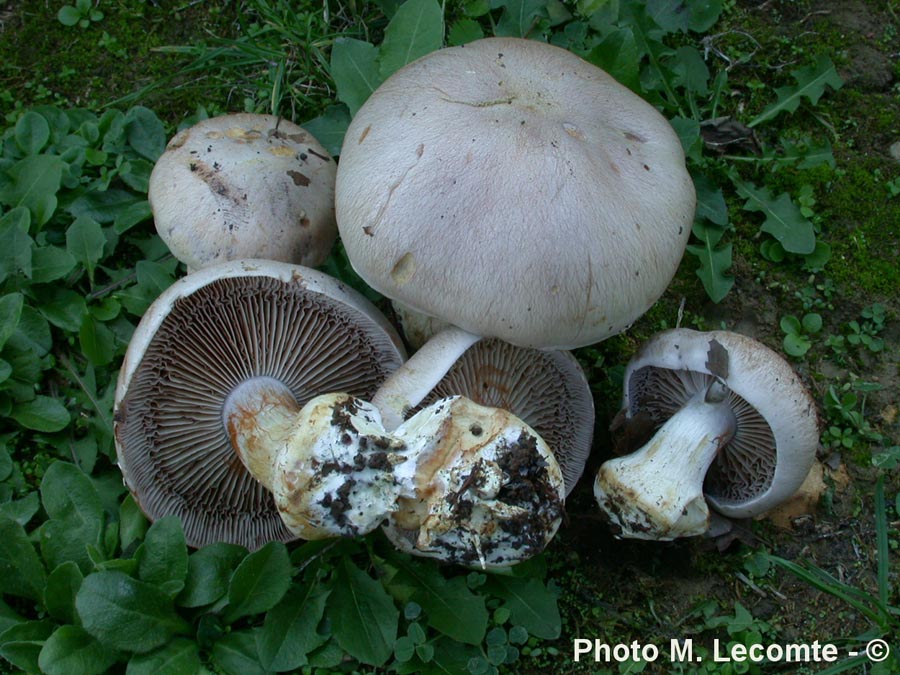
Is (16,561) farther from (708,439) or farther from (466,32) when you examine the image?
(466,32)

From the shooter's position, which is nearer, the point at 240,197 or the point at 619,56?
the point at 240,197

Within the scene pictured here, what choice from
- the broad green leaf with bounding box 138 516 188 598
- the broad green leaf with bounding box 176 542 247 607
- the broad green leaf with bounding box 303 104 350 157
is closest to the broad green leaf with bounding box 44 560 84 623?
the broad green leaf with bounding box 138 516 188 598

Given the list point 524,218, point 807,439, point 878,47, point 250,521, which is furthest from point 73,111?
point 878,47

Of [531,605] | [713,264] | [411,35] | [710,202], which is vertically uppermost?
[411,35]

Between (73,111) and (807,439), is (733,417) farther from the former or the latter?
(73,111)

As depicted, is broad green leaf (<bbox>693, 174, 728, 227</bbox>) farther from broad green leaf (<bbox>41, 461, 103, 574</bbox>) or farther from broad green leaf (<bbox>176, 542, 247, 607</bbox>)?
broad green leaf (<bbox>41, 461, 103, 574</bbox>)

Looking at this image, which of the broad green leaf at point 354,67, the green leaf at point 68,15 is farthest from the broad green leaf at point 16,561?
the green leaf at point 68,15

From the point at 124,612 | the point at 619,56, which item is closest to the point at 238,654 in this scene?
the point at 124,612

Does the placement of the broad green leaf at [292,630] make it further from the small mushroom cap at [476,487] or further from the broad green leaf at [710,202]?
the broad green leaf at [710,202]
